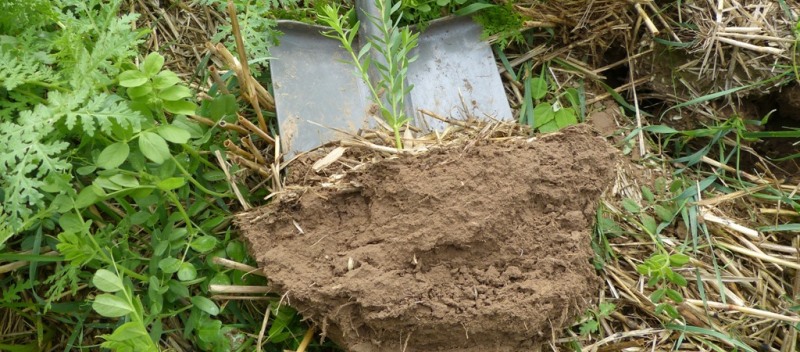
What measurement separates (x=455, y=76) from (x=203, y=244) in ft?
2.97

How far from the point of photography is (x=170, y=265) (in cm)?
186

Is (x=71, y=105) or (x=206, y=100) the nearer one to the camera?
(x=71, y=105)

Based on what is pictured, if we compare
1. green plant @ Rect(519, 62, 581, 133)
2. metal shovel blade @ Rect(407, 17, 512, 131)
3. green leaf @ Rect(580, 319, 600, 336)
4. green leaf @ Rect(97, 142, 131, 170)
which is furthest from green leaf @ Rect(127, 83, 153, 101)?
green leaf @ Rect(580, 319, 600, 336)

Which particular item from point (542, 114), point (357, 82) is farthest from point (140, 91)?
point (542, 114)

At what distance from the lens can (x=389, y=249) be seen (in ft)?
5.93

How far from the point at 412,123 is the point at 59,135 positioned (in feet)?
3.08

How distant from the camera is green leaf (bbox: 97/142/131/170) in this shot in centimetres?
169

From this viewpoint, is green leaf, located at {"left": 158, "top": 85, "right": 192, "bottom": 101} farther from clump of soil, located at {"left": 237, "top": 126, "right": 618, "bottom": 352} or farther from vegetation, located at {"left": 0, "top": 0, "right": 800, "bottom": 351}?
clump of soil, located at {"left": 237, "top": 126, "right": 618, "bottom": 352}

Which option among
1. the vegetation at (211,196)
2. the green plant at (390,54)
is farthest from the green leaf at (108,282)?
the green plant at (390,54)

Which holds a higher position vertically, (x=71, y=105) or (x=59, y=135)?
(x=71, y=105)

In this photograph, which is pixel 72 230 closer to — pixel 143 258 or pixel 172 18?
pixel 143 258

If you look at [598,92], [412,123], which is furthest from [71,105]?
[598,92]

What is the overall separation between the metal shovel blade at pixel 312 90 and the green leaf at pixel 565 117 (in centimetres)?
58

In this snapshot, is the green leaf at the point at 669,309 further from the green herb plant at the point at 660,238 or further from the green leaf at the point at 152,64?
the green leaf at the point at 152,64
